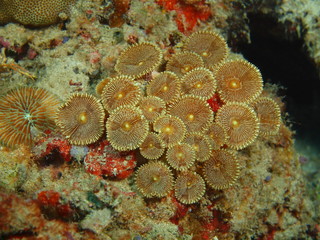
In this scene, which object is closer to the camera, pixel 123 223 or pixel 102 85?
pixel 123 223

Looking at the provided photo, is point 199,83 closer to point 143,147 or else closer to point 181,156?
point 181,156

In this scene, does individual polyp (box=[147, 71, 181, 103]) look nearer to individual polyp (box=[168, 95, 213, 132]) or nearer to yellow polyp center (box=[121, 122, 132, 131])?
individual polyp (box=[168, 95, 213, 132])

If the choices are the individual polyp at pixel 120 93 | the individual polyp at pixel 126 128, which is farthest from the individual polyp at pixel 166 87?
the individual polyp at pixel 126 128

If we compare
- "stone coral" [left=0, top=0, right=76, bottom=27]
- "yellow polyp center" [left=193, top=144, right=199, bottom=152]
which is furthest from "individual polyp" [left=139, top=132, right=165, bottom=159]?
"stone coral" [left=0, top=0, right=76, bottom=27]

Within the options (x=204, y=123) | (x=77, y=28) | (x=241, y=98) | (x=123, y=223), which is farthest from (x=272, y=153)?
(x=77, y=28)

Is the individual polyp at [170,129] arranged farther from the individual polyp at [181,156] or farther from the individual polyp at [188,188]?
the individual polyp at [188,188]

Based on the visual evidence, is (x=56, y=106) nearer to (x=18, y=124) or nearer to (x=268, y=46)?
(x=18, y=124)
